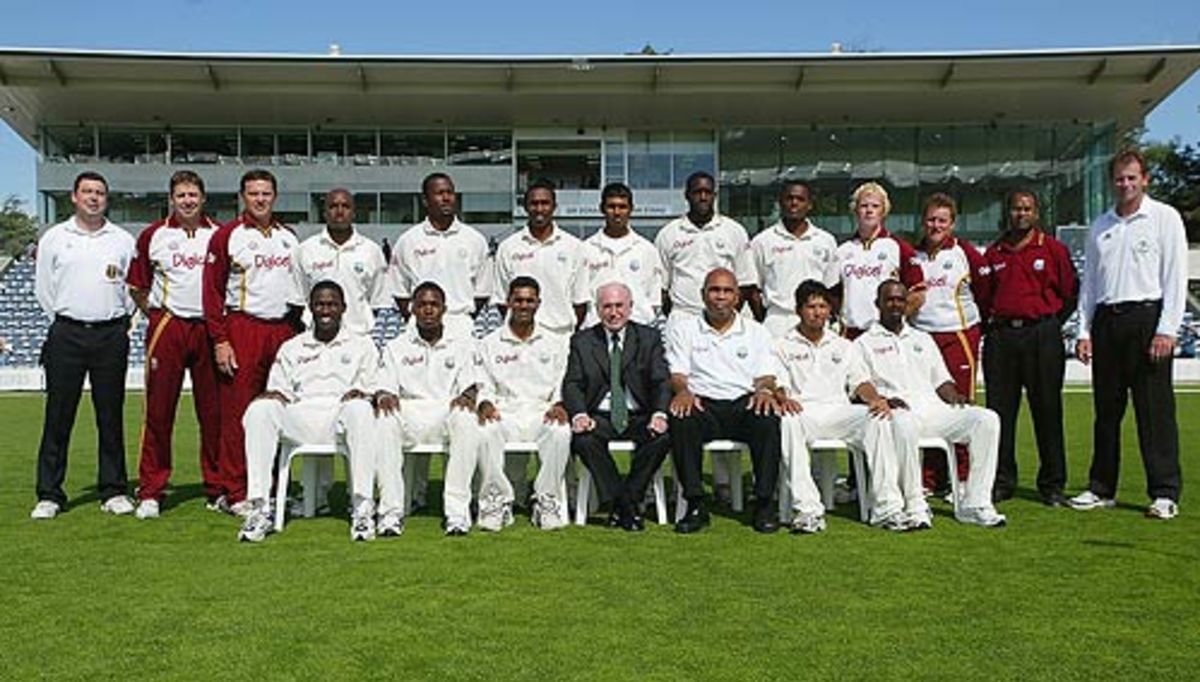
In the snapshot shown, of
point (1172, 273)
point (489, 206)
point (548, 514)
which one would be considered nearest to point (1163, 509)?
point (1172, 273)

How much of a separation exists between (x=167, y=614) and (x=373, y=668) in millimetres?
1178

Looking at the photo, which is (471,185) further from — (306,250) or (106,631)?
(106,631)

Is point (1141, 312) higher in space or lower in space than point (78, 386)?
higher

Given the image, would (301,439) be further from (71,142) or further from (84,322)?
(71,142)

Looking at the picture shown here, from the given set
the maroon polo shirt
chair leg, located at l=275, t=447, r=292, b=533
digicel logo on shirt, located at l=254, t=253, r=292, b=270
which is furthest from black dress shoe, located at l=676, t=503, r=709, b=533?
digicel logo on shirt, located at l=254, t=253, r=292, b=270

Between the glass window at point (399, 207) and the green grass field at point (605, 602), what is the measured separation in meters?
25.1

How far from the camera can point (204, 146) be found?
31.5 metres

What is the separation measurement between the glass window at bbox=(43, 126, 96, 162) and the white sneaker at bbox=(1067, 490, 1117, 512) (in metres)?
30.0

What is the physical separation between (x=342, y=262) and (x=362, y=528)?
1.72 metres

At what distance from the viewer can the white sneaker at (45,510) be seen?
6641 millimetres

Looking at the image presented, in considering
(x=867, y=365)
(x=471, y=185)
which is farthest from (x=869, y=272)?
(x=471, y=185)

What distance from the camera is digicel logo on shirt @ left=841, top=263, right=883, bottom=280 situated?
7039 mm

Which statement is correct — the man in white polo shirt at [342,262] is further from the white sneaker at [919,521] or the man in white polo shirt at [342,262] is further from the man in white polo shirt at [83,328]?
the white sneaker at [919,521]

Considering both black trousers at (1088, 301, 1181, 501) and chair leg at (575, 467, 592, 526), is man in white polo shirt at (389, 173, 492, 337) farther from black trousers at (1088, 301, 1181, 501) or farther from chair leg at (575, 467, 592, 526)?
black trousers at (1088, 301, 1181, 501)
